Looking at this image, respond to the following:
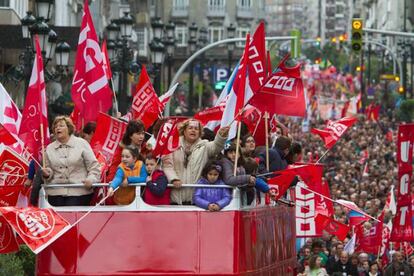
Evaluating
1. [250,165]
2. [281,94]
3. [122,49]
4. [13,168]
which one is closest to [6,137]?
[13,168]

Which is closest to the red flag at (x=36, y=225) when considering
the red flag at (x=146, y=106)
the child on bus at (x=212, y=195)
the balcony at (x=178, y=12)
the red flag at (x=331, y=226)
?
the child on bus at (x=212, y=195)

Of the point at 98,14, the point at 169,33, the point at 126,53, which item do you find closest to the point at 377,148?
the point at 169,33

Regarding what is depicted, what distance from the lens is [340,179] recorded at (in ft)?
153

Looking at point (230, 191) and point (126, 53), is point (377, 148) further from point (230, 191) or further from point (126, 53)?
point (230, 191)

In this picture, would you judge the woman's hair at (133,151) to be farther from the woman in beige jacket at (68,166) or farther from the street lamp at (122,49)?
the street lamp at (122,49)

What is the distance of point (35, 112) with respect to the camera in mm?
17891

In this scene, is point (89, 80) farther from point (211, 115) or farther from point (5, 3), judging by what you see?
point (5, 3)

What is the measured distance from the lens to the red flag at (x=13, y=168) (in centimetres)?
1781

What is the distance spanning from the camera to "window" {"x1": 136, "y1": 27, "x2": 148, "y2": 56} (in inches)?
3980

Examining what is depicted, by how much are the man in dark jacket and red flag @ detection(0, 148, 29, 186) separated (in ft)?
30.2

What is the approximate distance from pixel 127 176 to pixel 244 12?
134 meters

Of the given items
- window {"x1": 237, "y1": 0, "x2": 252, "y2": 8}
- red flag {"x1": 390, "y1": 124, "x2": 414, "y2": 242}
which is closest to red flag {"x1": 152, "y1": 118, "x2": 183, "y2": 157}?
→ red flag {"x1": 390, "y1": 124, "x2": 414, "y2": 242}

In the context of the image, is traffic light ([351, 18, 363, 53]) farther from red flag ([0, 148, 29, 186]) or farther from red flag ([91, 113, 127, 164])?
red flag ([0, 148, 29, 186])

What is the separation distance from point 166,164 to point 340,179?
3033 centimetres
